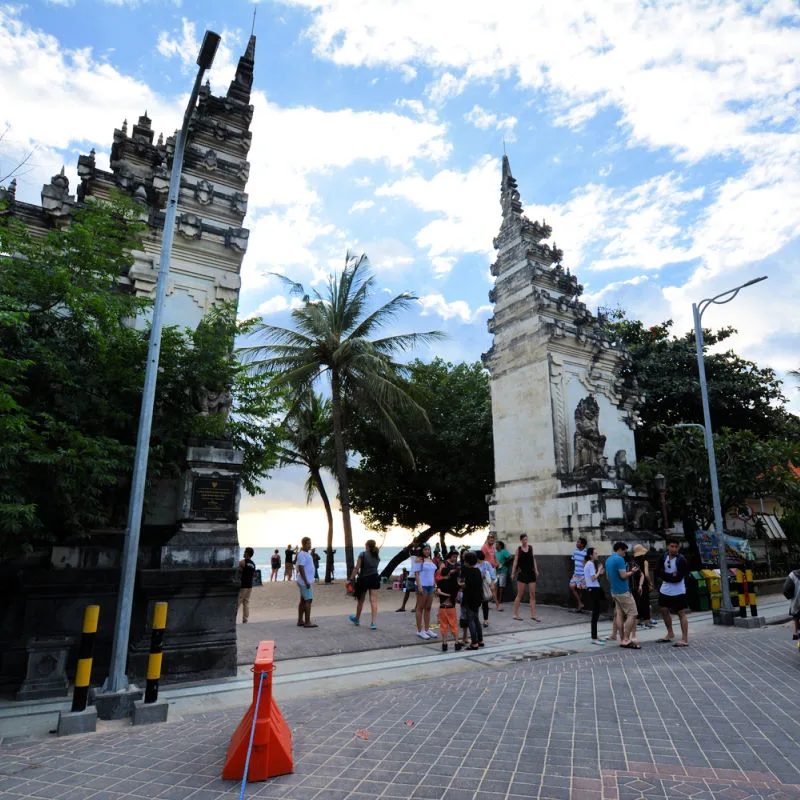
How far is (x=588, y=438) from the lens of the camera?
16.7 meters

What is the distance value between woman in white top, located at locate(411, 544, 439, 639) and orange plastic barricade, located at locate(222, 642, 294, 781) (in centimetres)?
649

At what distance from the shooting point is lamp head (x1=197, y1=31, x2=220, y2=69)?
695 centimetres

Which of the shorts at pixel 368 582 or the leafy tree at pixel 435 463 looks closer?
the shorts at pixel 368 582

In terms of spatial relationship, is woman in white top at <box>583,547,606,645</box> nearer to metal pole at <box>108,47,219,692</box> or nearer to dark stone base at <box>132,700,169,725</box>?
dark stone base at <box>132,700,169,725</box>

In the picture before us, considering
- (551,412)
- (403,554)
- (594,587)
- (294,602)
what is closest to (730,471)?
(551,412)

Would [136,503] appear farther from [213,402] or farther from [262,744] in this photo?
[262,744]

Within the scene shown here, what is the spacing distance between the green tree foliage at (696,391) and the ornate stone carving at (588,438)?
7.91 m

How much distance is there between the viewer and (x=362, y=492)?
27.3m

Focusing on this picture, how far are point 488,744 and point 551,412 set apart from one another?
41.8 feet

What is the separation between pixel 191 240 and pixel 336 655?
26.9 feet

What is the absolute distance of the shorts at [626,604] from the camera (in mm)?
9906

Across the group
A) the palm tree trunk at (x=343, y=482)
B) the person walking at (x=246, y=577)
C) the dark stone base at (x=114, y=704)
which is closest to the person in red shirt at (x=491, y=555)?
the person walking at (x=246, y=577)

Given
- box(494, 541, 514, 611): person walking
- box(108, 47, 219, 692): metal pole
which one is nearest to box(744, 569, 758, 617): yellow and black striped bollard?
box(494, 541, 514, 611): person walking

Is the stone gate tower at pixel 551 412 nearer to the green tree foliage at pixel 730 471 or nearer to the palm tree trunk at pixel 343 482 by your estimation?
the green tree foliage at pixel 730 471
